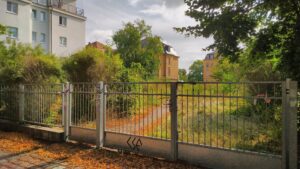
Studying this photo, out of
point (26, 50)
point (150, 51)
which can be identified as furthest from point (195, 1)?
point (150, 51)

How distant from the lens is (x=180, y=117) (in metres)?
6.12

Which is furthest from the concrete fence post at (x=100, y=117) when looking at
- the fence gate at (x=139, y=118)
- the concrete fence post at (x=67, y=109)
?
the concrete fence post at (x=67, y=109)

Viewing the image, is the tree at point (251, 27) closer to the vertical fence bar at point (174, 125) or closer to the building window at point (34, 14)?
the vertical fence bar at point (174, 125)

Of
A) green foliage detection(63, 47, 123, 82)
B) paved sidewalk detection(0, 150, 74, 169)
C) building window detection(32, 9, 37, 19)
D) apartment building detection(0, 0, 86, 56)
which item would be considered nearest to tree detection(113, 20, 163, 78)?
apartment building detection(0, 0, 86, 56)

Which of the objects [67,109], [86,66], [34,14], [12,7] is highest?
[34,14]

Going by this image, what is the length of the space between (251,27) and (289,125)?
2.19 metres

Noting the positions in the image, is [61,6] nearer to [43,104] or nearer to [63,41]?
[63,41]

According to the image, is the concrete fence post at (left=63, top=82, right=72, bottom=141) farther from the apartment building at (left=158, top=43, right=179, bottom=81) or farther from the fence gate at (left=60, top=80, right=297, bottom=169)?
the apartment building at (left=158, top=43, right=179, bottom=81)

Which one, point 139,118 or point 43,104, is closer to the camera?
point 139,118

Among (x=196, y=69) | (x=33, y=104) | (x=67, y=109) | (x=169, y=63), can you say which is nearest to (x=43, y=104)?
(x=33, y=104)

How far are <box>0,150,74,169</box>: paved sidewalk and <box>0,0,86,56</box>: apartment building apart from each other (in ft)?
62.2

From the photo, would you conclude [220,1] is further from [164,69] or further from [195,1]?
[164,69]

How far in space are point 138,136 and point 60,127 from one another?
2.97 m

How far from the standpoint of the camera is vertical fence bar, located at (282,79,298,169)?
4.25 metres
